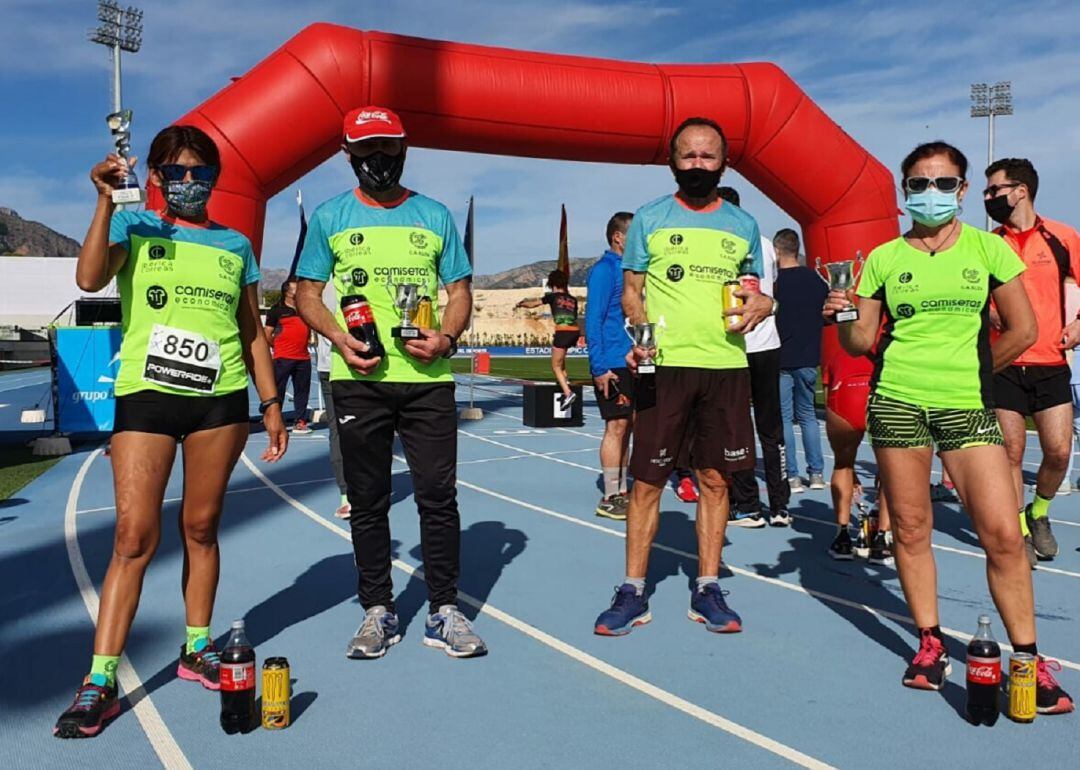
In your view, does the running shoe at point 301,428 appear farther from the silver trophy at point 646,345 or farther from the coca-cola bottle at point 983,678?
the coca-cola bottle at point 983,678

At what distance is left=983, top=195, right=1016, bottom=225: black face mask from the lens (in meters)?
5.34

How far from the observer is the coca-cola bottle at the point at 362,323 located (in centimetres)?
379

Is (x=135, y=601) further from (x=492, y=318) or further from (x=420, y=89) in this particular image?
(x=492, y=318)

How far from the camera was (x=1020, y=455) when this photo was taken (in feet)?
18.1

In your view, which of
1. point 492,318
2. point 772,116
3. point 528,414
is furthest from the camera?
point 492,318

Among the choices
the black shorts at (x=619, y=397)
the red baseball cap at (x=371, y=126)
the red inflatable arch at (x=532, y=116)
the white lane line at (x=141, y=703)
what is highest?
the red inflatable arch at (x=532, y=116)

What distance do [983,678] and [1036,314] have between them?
2973mm

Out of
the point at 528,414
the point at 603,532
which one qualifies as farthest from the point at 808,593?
the point at 528,414

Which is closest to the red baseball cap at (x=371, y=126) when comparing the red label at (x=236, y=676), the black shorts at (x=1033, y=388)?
the red label at (x=236, y=676)

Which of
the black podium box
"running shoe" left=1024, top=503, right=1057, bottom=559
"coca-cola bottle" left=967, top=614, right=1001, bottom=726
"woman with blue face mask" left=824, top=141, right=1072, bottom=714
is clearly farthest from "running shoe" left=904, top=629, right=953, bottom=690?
the black podium box

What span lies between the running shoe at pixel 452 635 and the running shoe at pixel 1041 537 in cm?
360

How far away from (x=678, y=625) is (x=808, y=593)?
0.93m

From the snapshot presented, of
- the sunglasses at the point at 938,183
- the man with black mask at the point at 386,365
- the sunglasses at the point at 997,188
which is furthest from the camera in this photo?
the sunglasses at the point at 997,188

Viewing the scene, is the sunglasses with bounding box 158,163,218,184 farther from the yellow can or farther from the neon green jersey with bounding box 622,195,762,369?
the yellow can
